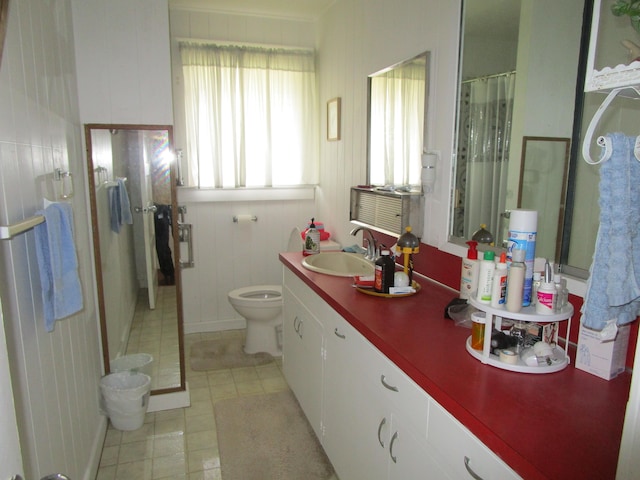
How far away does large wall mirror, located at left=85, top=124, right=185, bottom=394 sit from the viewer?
2.47 meters

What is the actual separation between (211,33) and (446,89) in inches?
89.4

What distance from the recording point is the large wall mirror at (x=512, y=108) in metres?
1.43

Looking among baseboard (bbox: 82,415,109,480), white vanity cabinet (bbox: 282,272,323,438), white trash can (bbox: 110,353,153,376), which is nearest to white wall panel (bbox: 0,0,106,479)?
baseboard (bbox: 82,415,109,480)

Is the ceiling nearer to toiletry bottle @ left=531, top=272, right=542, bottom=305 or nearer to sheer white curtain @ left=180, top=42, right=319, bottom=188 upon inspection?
sheer white curtain @ left=180, top=42, right=319, bottom=188

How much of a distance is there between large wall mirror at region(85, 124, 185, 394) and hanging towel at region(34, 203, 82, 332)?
36.7 inches

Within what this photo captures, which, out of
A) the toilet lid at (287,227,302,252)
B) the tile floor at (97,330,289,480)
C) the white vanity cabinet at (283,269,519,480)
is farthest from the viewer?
the toilet lid at (287,227,302,252)

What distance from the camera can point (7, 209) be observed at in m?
1.28

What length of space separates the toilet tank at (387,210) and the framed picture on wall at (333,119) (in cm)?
71

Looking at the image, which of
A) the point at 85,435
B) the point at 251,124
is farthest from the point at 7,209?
the point at 251,124

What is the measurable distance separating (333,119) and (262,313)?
1.53 metres

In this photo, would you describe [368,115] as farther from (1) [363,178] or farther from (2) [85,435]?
Result: (2) [85,435]

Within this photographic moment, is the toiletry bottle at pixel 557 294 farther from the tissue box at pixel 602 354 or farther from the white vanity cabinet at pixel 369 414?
the white vanity cabinet at pixel 369 414

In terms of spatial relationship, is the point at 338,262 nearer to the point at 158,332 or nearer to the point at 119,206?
the point at 158,332

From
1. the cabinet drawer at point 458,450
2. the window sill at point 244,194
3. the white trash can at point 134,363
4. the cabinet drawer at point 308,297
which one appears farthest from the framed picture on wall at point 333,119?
the cabinet drawer at point 458,450
